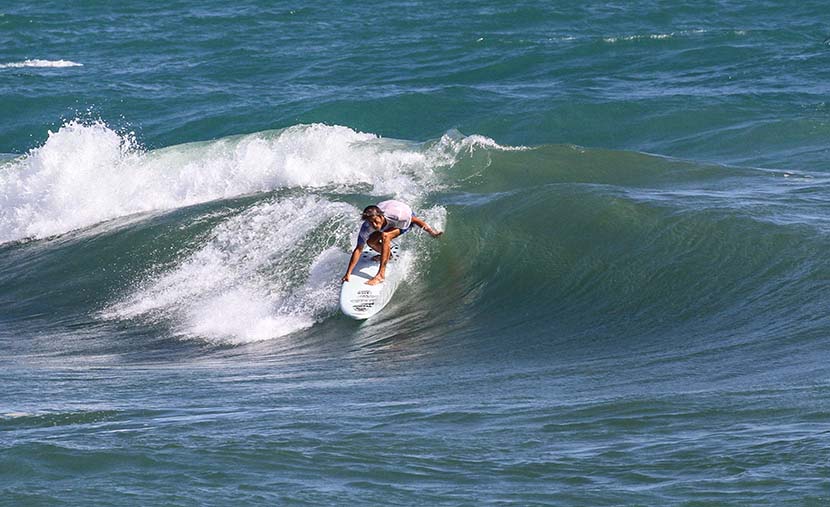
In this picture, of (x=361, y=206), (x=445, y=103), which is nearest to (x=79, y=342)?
(x=361, y=206)

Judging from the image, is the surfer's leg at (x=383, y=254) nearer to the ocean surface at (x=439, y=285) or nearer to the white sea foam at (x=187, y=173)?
the ocean surface at (x=439, y=285)

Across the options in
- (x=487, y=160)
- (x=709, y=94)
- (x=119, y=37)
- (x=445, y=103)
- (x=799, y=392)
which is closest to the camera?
(x=799, y=392)

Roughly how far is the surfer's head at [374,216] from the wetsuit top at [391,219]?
7 cm

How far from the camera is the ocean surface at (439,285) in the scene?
686cm

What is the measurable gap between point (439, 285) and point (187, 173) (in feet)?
21.4

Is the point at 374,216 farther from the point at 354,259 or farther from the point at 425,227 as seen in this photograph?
the point at 425,227

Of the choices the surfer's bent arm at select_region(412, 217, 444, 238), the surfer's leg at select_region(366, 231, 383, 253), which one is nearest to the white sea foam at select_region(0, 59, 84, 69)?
the surfer's bent arm at select_region(412, 217, 444, 238)

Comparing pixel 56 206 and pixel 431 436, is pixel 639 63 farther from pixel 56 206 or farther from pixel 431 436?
pixel 431 436

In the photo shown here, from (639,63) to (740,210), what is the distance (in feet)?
53.2

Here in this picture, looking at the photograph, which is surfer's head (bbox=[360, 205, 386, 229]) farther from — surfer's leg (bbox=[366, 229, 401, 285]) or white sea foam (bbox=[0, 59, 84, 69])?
white sea foam (bbox=[0, 59, 84, 69])

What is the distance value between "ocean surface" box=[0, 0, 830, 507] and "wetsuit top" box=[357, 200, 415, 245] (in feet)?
2.70

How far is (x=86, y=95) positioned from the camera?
98.7ft

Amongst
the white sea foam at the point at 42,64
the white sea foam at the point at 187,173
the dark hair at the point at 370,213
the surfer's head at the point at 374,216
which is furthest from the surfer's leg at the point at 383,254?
the white sea foam at the point at 42,64

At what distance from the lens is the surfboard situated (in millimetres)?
12953
